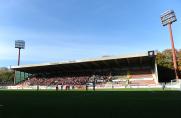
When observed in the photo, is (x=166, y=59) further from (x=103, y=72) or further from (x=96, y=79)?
(x=96, y=79)

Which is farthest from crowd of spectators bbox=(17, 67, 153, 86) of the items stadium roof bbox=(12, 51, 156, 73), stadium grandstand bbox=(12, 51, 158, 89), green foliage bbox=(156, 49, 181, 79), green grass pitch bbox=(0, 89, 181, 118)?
green grass pitch bbox=(0, 89, 181, 118)

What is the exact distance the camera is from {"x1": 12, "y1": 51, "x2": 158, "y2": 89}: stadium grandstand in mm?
48844

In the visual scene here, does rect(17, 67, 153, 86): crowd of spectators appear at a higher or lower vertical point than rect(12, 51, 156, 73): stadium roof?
lower

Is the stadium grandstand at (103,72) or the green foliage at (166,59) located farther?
the green foliage at (166,59)

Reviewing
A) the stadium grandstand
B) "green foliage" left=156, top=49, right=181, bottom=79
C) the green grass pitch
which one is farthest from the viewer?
"green foliage" left=156, top=49, right=181, bottom=79

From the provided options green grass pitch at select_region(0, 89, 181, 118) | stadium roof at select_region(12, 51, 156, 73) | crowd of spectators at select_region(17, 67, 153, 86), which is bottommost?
green grass pitch at select_region(0, 89, 181, 118)

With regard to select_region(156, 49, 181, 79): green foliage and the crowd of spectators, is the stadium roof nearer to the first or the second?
the crowd of spectators

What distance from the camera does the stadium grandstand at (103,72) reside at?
160 feet

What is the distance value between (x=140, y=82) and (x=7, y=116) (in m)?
44.1

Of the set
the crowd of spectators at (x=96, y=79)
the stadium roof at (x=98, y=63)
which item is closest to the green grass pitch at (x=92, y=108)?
the stadium roof at (x=98, y=63)

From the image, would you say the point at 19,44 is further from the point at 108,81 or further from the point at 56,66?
the point at 108,81

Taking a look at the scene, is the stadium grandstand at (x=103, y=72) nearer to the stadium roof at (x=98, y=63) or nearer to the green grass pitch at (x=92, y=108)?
the stadium roof at (x=98, y=63)

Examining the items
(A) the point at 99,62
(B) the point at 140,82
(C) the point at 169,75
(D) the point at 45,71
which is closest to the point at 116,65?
(A) the point at 99,62

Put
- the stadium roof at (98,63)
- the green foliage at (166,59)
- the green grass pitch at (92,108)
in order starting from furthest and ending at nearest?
1. the green foliage at (166,59)
2. the stadium roof at (98,63)
3. the green grass pitch at (92,108)
